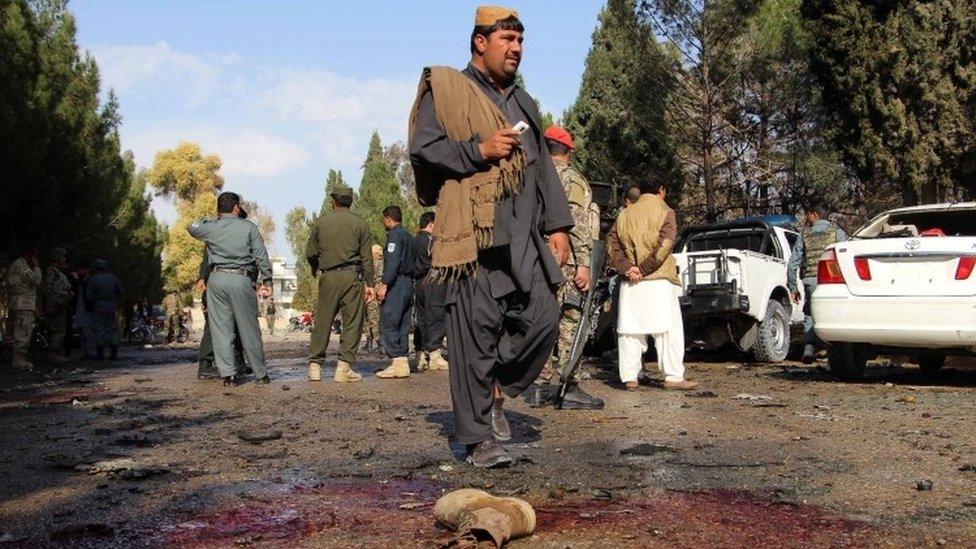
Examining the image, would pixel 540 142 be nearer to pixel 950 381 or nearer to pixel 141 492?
pixel 141 492

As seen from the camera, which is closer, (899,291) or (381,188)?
(899,291)

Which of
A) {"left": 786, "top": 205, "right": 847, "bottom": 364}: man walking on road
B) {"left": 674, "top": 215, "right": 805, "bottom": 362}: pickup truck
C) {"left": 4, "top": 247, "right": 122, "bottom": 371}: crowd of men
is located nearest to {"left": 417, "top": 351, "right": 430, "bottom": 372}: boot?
{"left": 674, "top": 215, "right": 805, "bottom": 362}: pickup truck

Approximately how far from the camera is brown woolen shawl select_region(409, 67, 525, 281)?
5.18 m

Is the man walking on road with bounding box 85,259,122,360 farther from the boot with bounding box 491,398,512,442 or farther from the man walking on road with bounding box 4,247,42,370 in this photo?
the boot with bounding box 491,398,512,442

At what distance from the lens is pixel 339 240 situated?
1157 cm

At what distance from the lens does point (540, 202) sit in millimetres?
5535

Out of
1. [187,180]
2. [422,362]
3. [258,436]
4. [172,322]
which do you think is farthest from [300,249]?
[258,436]

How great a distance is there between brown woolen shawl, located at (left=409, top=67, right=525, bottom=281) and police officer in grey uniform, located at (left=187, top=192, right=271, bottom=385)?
246 inches

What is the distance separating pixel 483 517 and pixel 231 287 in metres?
8.23

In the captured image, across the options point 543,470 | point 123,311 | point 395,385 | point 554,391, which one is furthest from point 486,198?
point 123,311

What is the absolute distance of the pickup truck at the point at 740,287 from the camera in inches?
500

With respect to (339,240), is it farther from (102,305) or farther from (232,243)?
(102,305)

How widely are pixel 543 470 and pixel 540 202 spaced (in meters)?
1.41

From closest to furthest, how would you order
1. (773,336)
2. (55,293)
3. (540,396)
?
(540,396)
(773,336)
(55,293)
